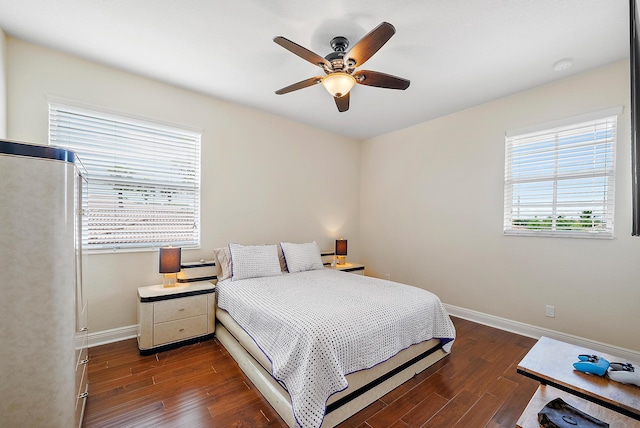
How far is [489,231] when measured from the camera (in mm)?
3512

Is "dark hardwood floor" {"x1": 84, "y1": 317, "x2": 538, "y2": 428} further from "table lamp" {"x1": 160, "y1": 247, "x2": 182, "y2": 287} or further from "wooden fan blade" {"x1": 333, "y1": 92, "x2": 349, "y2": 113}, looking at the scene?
"wooden fan blade" {"x1": 333, "y1": 92, "x2": 349, "y2": 113}

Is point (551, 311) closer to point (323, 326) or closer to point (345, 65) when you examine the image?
point (323, 326)

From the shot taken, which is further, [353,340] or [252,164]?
[252,164]

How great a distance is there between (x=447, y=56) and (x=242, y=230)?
308 centimetres

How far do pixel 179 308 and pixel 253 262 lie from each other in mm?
889

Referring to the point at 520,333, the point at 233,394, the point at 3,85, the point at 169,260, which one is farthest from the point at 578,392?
the point at 3,85

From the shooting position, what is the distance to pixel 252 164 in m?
3.88

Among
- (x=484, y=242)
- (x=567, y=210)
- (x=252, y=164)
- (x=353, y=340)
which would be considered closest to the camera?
(x=353, y=340)

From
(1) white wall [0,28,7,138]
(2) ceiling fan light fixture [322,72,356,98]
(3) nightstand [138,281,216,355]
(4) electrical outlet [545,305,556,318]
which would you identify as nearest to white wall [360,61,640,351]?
(4) electrical outlet [545,305,556,318]

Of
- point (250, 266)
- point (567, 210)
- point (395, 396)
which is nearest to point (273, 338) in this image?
point (395, 396)

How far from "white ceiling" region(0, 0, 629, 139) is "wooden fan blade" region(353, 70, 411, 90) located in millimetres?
330

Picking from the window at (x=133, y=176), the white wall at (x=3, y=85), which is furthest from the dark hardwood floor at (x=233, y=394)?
the white wall at (x=3, y=85)

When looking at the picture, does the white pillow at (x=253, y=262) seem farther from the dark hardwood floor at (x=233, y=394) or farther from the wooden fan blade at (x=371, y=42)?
the wooden fan blade at (x=371, y=42)

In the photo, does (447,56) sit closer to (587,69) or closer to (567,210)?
(587,69)
